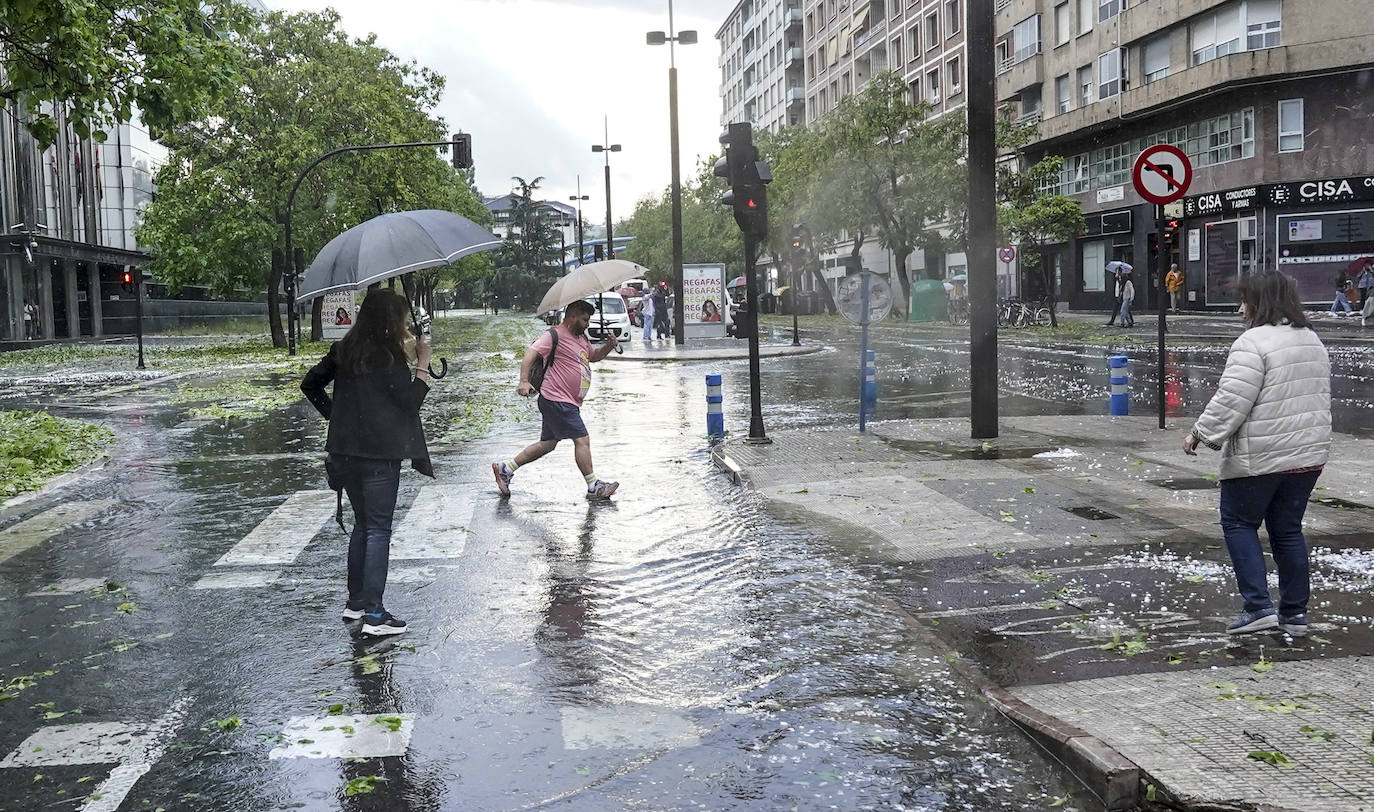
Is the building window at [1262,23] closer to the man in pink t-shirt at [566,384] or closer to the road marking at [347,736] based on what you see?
the man in pink t-shirt at [566,384]

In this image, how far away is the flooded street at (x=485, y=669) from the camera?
4.35 m

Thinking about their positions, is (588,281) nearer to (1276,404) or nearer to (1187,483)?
(1187,483)

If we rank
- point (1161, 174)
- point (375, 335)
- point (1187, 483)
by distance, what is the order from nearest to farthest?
point (375, 335), point (1187, 483), point (1161, 174)

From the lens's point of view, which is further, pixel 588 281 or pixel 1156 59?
pixel 1156 59

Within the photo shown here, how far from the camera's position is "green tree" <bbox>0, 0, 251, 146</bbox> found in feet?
38.1

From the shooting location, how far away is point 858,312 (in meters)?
14.7

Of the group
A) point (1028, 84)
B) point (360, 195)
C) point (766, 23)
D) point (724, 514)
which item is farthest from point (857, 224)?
point (766, 23)

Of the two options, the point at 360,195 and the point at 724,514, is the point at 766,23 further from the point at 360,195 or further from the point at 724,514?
the point at 724,514

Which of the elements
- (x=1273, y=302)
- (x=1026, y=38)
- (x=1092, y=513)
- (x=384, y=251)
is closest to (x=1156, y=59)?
(x=1026, y=38)

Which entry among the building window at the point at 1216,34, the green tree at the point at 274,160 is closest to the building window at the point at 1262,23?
the building window at the point at 1216,34

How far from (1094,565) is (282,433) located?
453 inches

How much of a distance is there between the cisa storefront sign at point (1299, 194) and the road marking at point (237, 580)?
39878 mm

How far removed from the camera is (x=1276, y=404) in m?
5.72

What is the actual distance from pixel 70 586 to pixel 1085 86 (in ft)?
165
